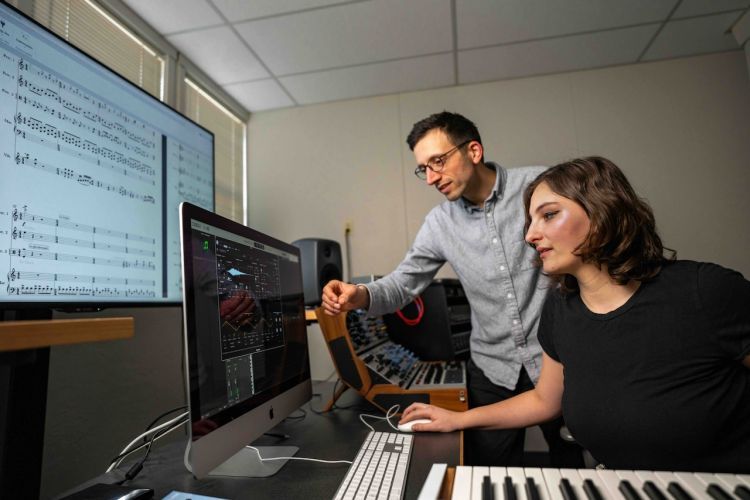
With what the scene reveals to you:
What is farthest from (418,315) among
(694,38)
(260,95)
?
(694,38)

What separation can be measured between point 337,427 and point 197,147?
1.17 m

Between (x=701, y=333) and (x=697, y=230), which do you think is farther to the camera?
(x=697, y=230)

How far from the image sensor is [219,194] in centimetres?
281

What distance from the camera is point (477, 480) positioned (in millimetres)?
625

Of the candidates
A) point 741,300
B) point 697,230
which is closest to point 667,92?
point 697,230

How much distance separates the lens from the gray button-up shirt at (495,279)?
137 cm

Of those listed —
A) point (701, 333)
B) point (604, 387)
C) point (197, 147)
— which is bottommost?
point (604, 387)

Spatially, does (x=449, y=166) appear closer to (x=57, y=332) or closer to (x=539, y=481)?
(x=539, y=481)

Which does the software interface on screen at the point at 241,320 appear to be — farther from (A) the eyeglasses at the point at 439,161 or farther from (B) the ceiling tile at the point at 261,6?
(B) the ceiling tile at the point at 261,6

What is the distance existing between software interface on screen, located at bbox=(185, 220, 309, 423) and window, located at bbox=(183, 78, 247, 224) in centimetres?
180

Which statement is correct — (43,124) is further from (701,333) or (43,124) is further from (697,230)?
(697,230)

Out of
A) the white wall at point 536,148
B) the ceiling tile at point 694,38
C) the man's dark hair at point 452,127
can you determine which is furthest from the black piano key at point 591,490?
the ceiling tile at point 694,38

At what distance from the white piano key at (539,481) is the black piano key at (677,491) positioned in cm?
16

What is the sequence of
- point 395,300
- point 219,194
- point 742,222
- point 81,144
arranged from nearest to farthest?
1. point 81,144
2. point 395,300
3. point 742,222
4. point 219,194
